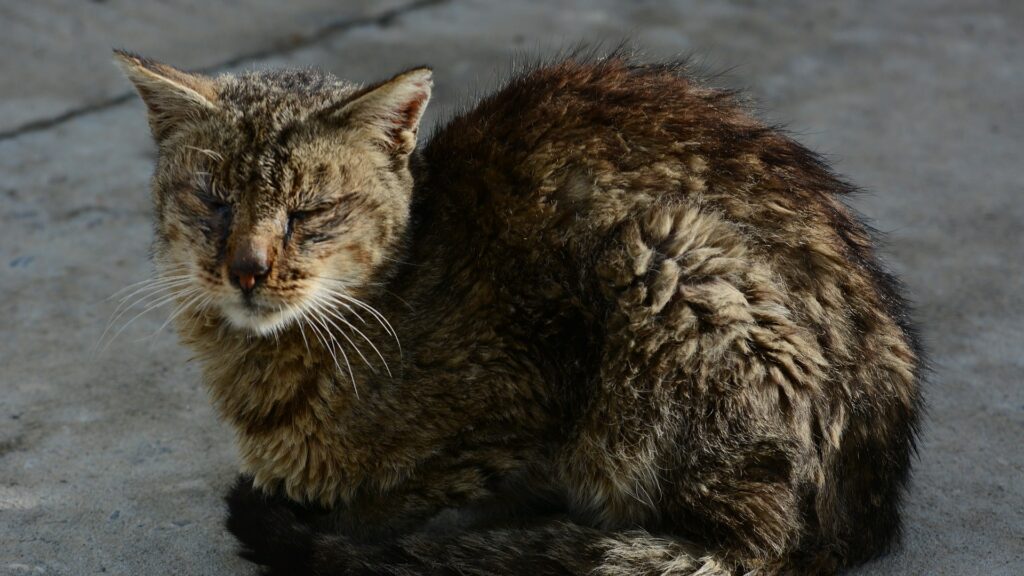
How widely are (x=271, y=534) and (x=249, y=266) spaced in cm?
69

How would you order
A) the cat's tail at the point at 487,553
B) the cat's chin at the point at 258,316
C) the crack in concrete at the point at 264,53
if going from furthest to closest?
the crack in concrete at the point at 264,53 → the cat's chin at the point at 258,316 → the cat's tail at the point at 487,553

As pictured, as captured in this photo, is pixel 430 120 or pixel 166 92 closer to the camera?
pixel 166 92

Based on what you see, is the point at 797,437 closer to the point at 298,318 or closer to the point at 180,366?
the point at 298,318

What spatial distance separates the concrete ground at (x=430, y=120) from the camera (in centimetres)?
339

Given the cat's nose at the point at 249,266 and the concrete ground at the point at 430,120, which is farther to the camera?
the concrete ground at the point at 430,120

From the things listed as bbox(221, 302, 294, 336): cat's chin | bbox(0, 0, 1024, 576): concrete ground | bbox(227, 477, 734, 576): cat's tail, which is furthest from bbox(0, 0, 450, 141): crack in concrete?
bbox(227, 477, 734, 576): cat's tail

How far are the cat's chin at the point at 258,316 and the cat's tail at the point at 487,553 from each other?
50cm

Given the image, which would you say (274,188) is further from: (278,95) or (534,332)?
(534,332)

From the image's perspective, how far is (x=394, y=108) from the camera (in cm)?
308

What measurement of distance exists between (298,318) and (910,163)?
362 centimetres

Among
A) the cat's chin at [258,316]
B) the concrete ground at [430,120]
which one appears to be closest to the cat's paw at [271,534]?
the concrete ground at [430,120]

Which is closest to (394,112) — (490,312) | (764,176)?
(490,312)

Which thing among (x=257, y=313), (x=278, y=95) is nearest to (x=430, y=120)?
(x=278, y=95)

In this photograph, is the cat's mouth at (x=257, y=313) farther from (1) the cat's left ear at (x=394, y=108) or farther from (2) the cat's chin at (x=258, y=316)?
(1) the cat's left ear at (x=394, y=108)
